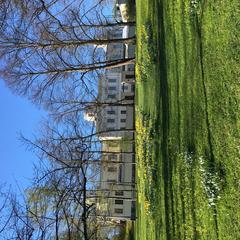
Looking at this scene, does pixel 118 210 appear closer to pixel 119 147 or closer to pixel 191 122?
pixel 119 147

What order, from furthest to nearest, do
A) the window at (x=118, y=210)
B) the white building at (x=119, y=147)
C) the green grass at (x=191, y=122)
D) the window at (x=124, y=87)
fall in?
the window at (x=124, y=87) < the window at (x=118, y=210) < the white building at (x=119, y=147) < the green grass at (x=191, y=122)

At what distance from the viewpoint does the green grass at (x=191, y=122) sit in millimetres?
12227

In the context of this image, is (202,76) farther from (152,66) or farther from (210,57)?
(152,66)

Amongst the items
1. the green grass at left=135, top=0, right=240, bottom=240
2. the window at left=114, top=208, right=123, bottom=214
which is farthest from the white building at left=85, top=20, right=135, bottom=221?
the green grass at left=135, top=0, right=240, bottom=240

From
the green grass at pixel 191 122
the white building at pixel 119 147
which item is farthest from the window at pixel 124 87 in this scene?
the green grass at pixel 191 122

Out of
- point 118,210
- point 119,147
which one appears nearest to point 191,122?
point 118,210

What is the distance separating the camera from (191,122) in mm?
15727

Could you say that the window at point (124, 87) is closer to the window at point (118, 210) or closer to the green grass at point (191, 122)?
the window at point (118, 210)

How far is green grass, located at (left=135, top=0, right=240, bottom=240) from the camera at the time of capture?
481 inches

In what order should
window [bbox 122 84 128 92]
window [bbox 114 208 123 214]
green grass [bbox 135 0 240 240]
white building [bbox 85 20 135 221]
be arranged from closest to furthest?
green grass [bbox 135 0 240 240]
white building [bbox 85 20 135 221]
window [bbox 114 208 123 214]
window [bbox 122 84 128 92]

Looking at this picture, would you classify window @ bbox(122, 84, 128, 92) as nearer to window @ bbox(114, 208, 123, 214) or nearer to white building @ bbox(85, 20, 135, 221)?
white building @ bbox(85, 20, 135, 221)

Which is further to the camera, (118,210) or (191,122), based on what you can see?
(118,210)

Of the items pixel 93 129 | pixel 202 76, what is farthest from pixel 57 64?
pixel 202 76

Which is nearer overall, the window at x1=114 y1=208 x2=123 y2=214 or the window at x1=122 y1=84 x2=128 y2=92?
the window at x1=114 y1=208 x2=123 y2=214
